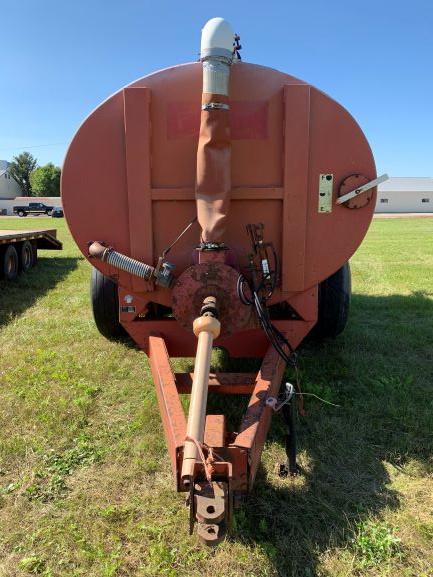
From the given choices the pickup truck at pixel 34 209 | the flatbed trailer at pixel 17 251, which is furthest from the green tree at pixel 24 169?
the flatbed trailer at pixel 17 251

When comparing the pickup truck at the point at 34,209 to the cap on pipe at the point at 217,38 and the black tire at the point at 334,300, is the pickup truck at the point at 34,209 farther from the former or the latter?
the cap on pipe at the point at 217,38

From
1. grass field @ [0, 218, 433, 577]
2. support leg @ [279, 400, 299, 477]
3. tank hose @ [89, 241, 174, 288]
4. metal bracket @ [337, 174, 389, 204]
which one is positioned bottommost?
grass field @ [0, 218, 433, 577]

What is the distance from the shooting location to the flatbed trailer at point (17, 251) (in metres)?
8.75

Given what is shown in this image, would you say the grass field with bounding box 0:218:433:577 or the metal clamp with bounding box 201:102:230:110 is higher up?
the metal clamp with bounding box 201:102:230:110

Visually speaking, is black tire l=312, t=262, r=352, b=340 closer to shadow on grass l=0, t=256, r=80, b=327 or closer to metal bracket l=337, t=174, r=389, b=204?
metal bracket l=337, t=174, r=389, b=204

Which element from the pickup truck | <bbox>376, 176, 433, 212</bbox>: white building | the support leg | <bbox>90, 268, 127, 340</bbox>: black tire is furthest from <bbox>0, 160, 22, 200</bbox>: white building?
the support leg

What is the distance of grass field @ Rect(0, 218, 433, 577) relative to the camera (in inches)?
86.7

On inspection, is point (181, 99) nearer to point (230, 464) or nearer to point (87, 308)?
point (230, 464)

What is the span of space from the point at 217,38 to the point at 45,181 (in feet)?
226

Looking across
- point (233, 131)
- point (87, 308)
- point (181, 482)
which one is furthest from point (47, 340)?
point (181, 482)

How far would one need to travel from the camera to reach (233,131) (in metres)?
3.08

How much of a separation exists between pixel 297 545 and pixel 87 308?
5.02 m

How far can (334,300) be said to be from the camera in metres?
4.56

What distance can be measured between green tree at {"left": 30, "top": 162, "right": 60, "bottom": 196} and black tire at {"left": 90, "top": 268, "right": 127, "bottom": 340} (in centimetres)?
6611
